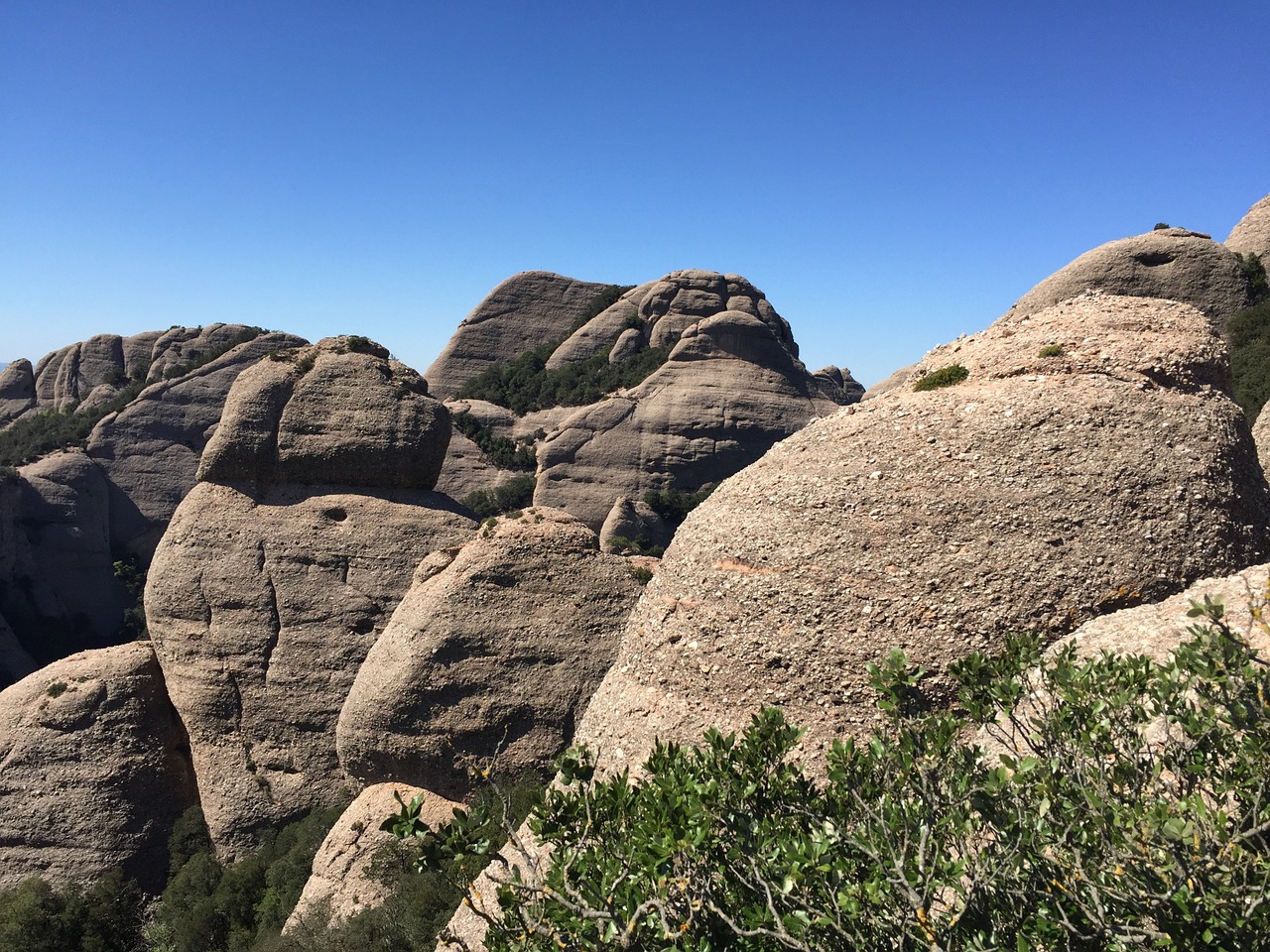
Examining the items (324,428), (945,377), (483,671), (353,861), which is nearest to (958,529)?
(945,377)

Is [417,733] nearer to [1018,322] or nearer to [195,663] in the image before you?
[195,663]

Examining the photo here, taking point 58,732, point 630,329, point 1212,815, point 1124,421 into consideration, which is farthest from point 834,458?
point 630,329

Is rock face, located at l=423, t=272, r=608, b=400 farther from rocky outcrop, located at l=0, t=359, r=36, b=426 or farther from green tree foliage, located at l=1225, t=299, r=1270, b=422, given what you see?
green tree foliage, located at l=1225, t=299, r=1270, b=422

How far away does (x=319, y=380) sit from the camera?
974 inches

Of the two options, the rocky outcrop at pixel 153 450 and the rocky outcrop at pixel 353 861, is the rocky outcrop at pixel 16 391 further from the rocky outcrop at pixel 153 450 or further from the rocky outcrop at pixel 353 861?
the rocky outcrop at pixel 353 861

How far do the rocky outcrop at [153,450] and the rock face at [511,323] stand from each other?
15.1 meters

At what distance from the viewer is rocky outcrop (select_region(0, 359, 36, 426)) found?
67938mm

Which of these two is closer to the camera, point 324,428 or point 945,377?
point 945,377

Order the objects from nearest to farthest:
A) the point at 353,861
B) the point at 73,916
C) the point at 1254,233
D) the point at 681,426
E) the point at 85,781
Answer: the point at 353,861
the point at 73,916
the point at 85,781
the point at 1254,233
the point at 681,426

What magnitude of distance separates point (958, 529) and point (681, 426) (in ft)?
133

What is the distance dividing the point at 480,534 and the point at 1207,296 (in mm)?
26267

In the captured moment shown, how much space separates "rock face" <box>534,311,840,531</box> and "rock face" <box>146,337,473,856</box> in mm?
23729

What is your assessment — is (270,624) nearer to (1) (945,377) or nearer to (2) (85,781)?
(2) (85,781)

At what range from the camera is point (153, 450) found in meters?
55.7
